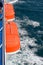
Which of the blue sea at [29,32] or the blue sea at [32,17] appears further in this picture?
the blue sea at [32,17]

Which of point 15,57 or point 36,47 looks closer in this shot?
point 15,57

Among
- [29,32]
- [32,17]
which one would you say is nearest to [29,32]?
[29,32]

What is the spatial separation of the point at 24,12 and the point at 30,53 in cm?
285

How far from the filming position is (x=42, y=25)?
5914mm

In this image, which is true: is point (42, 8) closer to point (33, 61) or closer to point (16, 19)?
point (16, 19)

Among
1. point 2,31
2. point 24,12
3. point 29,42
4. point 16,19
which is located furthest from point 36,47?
point 24,12

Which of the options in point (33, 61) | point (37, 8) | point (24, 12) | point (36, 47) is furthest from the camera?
point (37, 8)

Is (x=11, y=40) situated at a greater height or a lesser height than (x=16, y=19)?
greater

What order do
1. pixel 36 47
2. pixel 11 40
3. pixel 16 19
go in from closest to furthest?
1. pixel 11 40
2. pixel 36 47
3. pixel 16 19

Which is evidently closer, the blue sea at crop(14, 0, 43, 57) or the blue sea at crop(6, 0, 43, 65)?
the blue sea at crop(6, 0, 43, 65)

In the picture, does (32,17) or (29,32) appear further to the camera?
(32,17)

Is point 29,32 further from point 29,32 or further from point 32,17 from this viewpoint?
point 32,17

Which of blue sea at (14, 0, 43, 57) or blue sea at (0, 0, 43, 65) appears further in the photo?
blue sea at (14, 0, 43, 57)

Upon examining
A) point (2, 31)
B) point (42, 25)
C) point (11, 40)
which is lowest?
point (42, 25)
